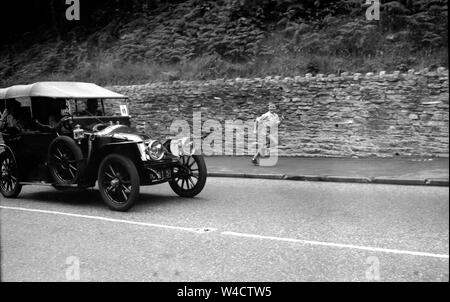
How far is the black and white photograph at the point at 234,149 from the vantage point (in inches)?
224

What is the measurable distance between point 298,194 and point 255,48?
10900 millimetres

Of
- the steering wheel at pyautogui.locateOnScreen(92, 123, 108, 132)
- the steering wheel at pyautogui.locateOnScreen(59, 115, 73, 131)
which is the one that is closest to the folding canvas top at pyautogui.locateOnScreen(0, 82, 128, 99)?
the steering wheel at pyautogui.locateOnScreen(59, 115, 73, 131)

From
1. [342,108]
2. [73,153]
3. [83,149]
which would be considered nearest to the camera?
[73,153]

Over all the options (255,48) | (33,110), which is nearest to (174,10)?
(255,48)

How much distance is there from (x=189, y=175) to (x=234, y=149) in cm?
798

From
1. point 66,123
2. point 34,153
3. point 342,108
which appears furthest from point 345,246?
point 342,108

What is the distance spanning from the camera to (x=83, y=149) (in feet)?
30.8

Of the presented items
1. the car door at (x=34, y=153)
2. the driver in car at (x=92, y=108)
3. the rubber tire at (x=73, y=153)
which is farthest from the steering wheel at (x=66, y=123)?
the driver in car at (x=92, y=108)

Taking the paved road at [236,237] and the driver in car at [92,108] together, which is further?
the driver in car at [92,108]

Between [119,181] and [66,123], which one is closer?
[119,181]

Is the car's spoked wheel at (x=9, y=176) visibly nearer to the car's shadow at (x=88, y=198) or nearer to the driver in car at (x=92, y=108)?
the car's shadow at (x=88, y=198)

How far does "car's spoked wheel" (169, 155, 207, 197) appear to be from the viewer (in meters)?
9.62

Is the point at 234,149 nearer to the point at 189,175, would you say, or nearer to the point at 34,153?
the point at 189,175

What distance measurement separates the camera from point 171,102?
754 inches
